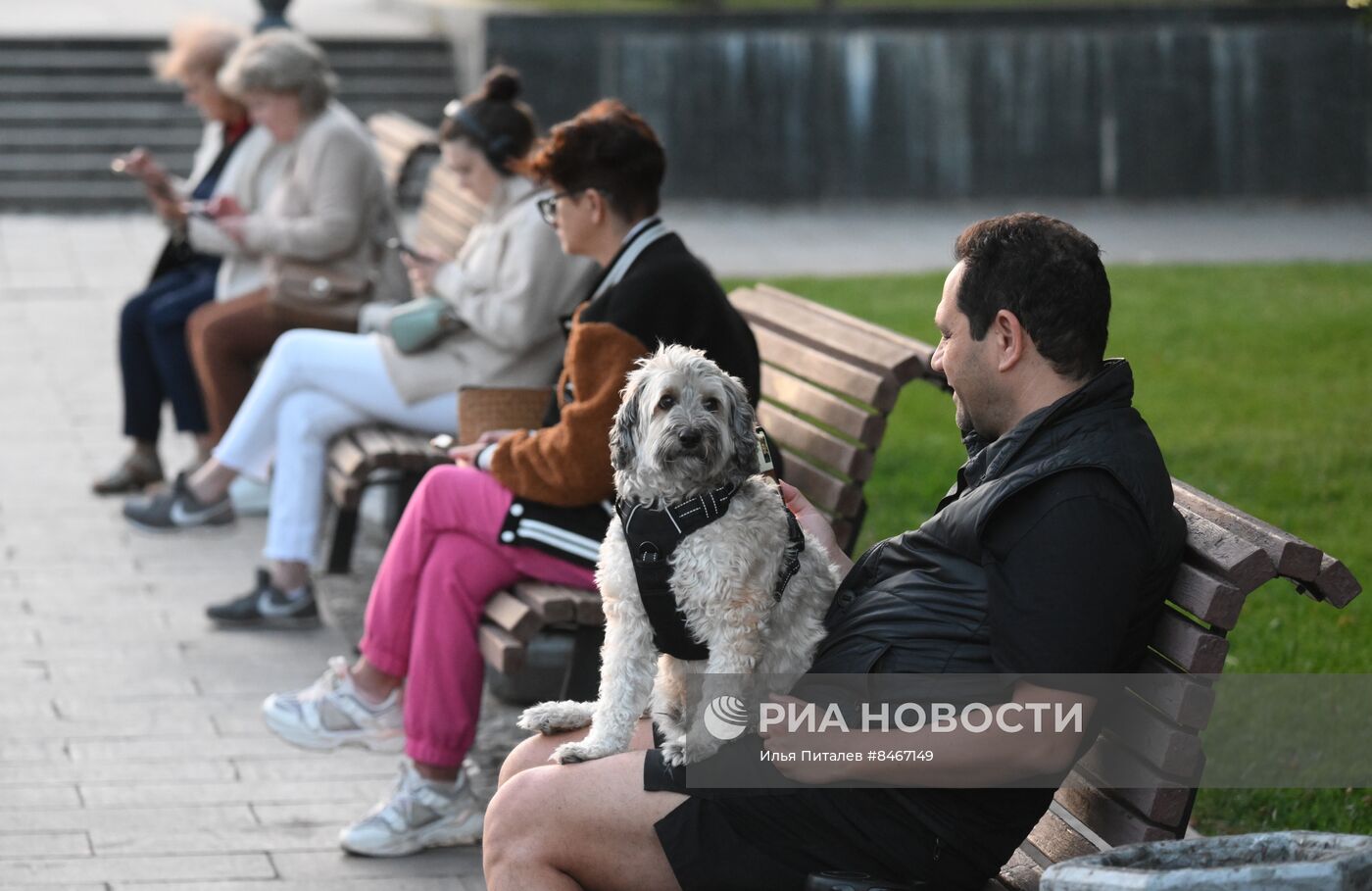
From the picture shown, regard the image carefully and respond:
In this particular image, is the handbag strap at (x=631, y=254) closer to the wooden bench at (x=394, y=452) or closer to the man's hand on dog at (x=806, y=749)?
the wooden bench at (x=394, y=452)

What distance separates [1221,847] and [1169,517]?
1.78 ft

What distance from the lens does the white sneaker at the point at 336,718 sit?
16.5 ft

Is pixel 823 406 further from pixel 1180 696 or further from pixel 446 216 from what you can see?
pixel 446 216

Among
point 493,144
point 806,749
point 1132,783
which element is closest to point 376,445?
point 493,144

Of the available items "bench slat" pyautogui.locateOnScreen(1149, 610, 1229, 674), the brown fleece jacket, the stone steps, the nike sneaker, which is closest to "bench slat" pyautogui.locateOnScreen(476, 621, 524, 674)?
the brown fleece jacket

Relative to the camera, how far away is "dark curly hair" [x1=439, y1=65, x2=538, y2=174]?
6.06m

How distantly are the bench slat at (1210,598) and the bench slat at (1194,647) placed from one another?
0.03 metres

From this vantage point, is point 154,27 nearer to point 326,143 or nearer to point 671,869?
point 326,143

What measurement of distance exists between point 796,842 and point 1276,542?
96cm

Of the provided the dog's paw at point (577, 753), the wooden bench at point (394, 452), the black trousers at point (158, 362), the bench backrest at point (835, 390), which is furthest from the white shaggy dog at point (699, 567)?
the black trousers at point (158, 362)

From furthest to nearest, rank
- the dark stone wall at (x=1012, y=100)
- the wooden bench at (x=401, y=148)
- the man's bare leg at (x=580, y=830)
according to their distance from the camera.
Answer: the dark stone wall at (x=1012, y=100) → the wooden bench at (x=401, y=148) → the man's bare leg at (x=580, y=830)

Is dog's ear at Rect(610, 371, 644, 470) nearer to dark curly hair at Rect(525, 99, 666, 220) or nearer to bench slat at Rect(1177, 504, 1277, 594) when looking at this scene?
bench slat at Rect(1177, 504, 1277, 594)

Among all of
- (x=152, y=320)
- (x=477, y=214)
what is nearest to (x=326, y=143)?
(x=477, y=214)

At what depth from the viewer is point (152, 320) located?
8.05 meters
